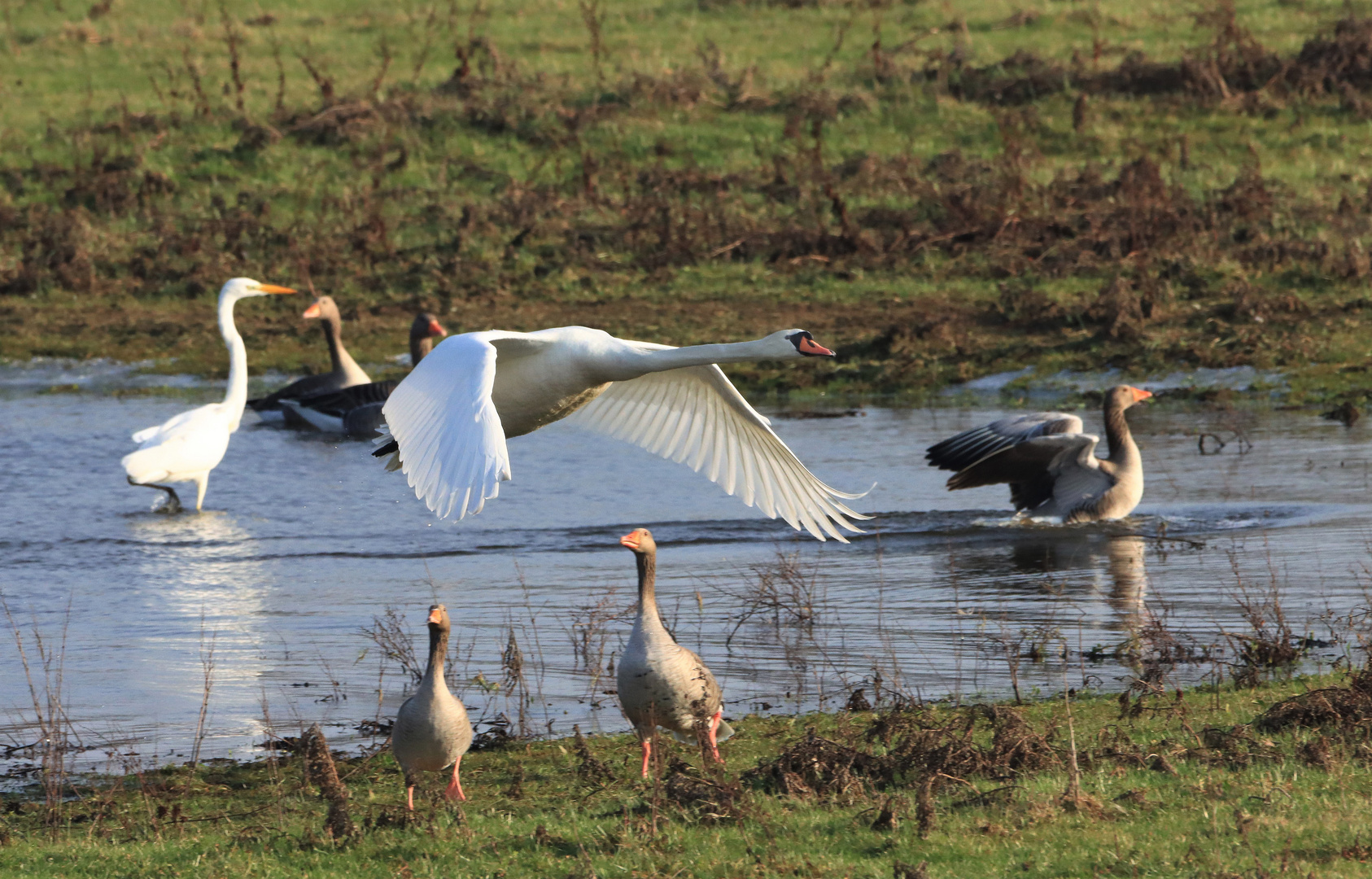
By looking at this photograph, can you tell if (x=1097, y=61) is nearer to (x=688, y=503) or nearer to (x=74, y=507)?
(x=688, y=503)

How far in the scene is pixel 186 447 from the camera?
12773mm

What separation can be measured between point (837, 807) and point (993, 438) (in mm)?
5964

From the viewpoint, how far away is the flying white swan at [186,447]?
41.5 feet

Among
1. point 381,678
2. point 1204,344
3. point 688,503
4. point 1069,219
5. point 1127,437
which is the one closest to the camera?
point 381,678

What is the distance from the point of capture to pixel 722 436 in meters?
8.48

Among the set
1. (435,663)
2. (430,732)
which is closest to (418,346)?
(435,663)

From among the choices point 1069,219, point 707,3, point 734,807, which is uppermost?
point 707,3

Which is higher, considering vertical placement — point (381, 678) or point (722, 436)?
point (722, 436)

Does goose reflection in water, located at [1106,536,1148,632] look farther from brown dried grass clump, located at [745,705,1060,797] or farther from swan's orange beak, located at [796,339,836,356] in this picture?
brown dried grass clump, located at [745,705,1060,797]

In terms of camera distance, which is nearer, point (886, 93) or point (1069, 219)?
point (1069, 219)

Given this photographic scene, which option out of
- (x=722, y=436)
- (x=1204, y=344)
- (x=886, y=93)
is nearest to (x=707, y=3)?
(x=886, y=93)

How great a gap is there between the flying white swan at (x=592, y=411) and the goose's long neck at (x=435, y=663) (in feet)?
2.12

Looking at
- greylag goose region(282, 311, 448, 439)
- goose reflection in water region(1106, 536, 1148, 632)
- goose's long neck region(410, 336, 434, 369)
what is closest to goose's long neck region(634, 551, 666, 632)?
goose reflection in water region(1106, 536, 1148, 632)

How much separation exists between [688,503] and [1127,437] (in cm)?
311
